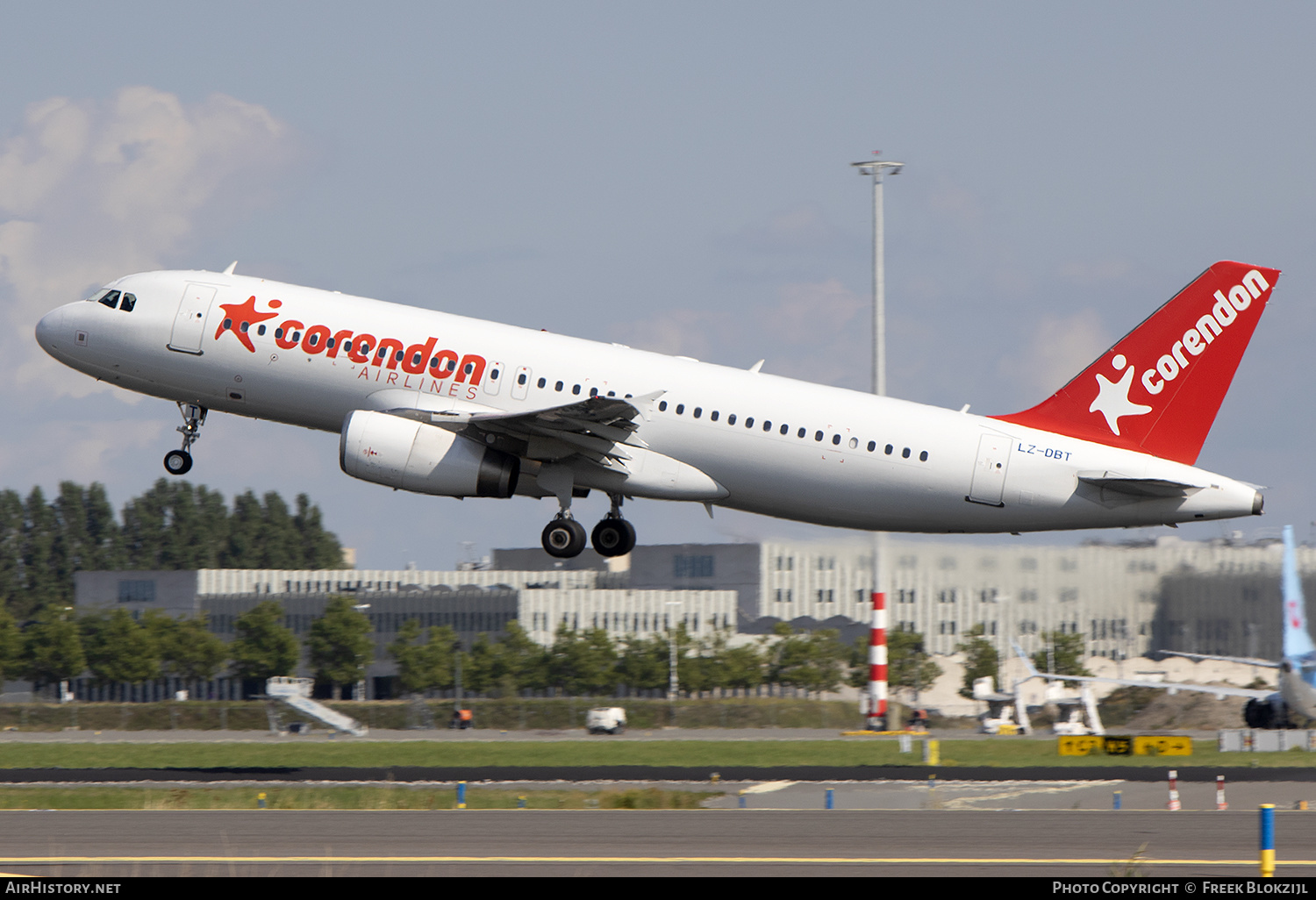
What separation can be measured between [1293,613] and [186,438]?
42.1 m

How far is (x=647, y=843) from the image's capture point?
30688 millimetres

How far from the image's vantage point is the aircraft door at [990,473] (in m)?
38.4

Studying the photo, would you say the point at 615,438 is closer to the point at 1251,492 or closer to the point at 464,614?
the point at 1251,492

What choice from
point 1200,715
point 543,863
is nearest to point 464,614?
point 1200,715

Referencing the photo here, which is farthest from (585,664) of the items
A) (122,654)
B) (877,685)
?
(877,685)

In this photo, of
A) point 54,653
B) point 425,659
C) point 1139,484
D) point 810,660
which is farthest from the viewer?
point 54,653

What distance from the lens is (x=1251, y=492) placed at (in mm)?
37844

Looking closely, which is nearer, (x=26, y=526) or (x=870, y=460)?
(x=870, y=460)

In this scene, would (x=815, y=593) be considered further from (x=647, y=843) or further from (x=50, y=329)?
(x=647, y=843)

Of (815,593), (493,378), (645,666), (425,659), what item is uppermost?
(493,378)

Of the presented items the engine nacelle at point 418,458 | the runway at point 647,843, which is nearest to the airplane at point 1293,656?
the runway at point 647,843

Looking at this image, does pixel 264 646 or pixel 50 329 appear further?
pixel 264 646

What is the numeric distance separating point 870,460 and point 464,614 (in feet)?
277

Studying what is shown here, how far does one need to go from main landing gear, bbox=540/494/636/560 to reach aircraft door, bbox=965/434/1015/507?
856 centimetres
